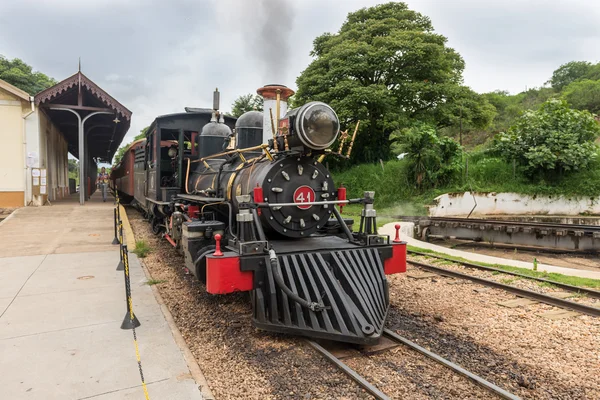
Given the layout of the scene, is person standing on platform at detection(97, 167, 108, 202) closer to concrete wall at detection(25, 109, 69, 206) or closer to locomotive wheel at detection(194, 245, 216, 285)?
concrete wall at detection(25, 109, 69, 206)

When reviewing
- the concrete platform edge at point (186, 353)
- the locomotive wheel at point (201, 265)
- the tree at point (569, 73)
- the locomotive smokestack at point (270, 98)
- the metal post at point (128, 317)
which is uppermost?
the tree at point (569, 73)

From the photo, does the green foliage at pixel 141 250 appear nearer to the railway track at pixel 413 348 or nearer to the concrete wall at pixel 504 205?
the railway track at pixel 413 348

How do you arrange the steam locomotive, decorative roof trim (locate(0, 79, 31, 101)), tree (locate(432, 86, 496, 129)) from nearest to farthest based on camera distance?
the steam locomotive, decorative roof trim (locate(0, 79, 31, 101)), tree (locate(432, 86, 496, 129))

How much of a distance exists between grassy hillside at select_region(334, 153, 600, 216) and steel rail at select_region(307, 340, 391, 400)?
593 inches

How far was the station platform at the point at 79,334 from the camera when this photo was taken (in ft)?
10.4

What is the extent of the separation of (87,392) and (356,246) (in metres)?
3.10

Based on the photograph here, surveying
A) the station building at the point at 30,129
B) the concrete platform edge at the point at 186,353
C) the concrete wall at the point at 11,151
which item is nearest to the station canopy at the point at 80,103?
the station building at the point at 30,129

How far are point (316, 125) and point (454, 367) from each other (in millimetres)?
2755

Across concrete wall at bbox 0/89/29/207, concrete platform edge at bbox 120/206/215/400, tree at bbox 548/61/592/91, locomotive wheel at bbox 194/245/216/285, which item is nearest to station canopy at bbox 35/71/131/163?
concrete wall at bbox 0/89/29/207

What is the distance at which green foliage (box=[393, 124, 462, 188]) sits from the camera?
1830cm

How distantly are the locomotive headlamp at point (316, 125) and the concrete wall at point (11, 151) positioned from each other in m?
14.2

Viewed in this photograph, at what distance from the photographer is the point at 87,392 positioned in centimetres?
308

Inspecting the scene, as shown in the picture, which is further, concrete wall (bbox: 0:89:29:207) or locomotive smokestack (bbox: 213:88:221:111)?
→ concrete wall (bbox: 0:89:29:207)

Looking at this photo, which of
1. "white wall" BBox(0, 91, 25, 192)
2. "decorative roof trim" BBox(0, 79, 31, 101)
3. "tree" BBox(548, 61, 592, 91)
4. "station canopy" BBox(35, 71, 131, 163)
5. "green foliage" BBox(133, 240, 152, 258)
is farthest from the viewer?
"tree" BBox(548, 61, 592, 91)
